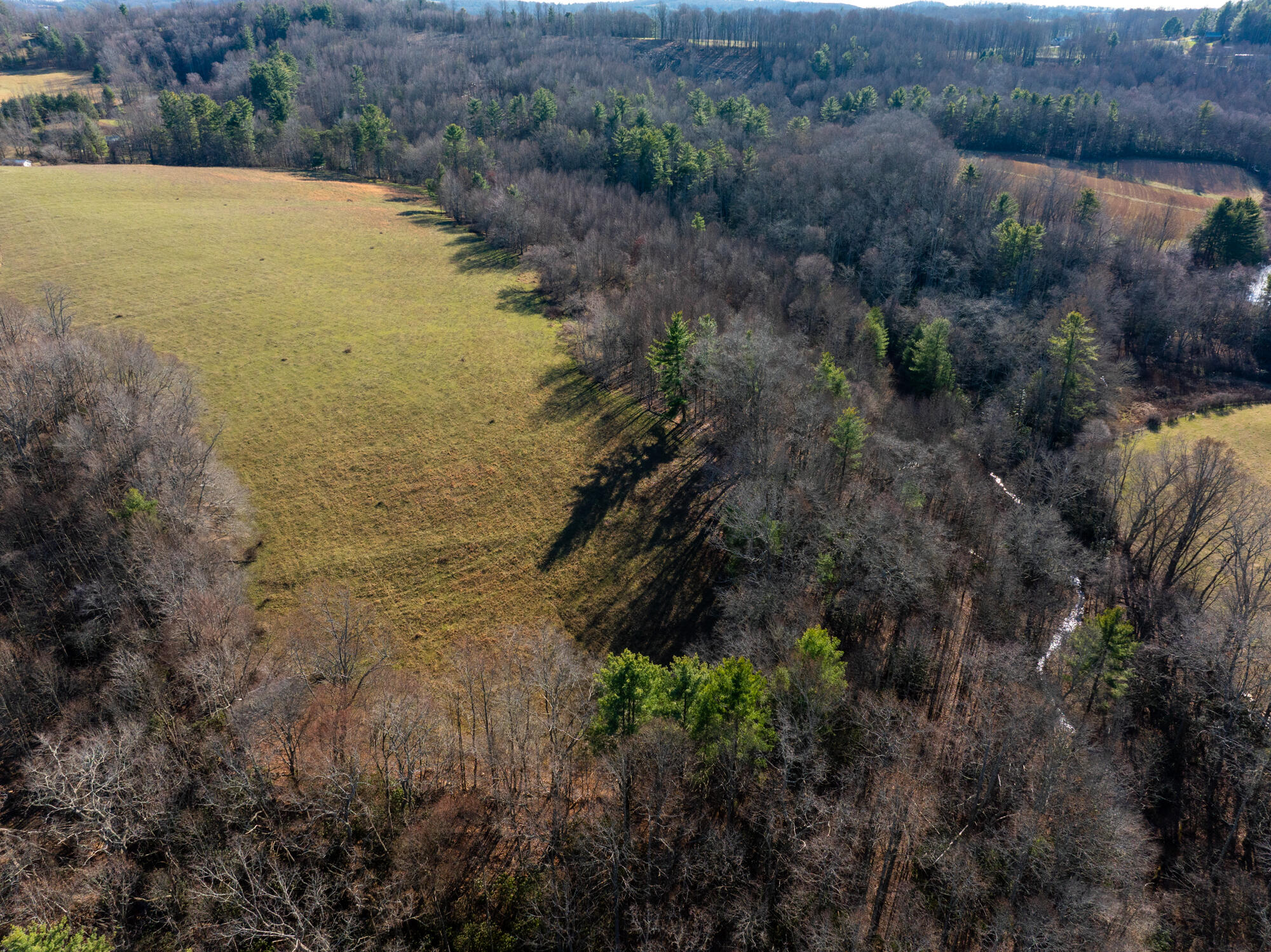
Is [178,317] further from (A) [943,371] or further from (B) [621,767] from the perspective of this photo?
(A) [943,371]

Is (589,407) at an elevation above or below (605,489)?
above

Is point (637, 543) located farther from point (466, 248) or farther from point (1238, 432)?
point (1238, 432)

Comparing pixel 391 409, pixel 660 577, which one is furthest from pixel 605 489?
pixel 391 409

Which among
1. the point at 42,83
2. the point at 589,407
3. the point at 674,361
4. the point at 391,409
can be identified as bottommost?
the point at 589,407

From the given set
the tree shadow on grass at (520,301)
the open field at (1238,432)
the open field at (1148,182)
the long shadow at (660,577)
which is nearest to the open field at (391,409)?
the long shadow at (660,577)

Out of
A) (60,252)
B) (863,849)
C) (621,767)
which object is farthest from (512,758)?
(60,252)

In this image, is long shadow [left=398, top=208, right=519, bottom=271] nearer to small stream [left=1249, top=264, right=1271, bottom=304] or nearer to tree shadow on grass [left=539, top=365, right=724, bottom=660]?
tree shadow on grass [left=539, top=365, right=724, bottom=660]
